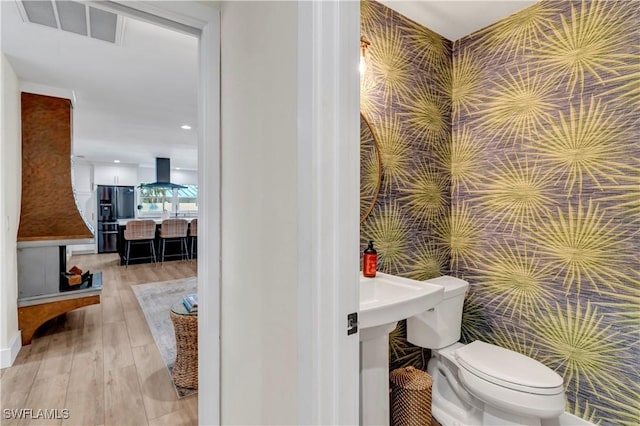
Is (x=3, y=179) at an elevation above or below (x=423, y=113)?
below

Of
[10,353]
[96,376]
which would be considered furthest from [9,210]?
[96,376]

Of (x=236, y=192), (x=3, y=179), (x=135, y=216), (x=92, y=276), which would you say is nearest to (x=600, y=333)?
(x=236, y=192)

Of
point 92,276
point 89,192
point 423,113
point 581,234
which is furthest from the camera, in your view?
point 89,192

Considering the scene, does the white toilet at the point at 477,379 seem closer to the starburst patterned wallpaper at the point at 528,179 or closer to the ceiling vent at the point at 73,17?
the starburst patterned wallpaper at the point at 528,179

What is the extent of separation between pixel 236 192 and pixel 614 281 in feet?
6.53

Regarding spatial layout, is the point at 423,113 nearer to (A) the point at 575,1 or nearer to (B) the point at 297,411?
(A) the point at 575,1

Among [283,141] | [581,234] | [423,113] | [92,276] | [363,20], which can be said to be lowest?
[92,276]

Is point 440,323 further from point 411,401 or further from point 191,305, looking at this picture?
point 191,305

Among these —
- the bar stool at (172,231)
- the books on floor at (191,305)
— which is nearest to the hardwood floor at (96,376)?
the books on floor at (191,305)

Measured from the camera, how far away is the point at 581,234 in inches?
67.7

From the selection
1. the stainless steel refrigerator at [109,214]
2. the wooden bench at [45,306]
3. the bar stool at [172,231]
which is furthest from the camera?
the stainless steel refrigerator at [109,214]

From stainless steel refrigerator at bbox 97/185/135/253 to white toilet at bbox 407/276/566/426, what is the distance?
27.2ft

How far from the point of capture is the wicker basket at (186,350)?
2035 mm

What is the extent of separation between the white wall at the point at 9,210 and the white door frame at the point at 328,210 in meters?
2.82
